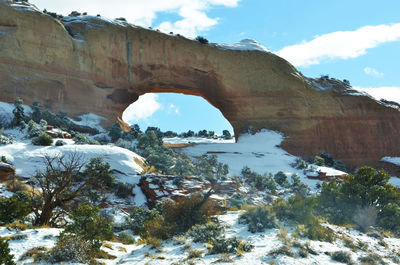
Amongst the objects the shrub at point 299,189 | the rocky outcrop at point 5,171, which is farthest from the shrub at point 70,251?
the shrub at point 299,189

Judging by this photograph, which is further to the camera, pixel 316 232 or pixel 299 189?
pixel 299 189

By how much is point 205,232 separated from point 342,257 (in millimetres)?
4331

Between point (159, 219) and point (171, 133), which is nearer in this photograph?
point (159, 219)

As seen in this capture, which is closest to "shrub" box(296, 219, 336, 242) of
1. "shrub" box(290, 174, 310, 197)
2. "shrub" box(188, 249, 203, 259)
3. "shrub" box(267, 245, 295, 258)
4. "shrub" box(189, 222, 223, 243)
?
"shrub" box(267, 245, 295, 258)

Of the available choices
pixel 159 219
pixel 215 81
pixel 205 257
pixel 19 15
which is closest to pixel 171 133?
pixel 215 81

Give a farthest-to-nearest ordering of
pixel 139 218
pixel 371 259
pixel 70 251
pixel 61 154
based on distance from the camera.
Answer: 1. pixel 61 154
2. pixel 139 218
3. pixel 371 259
4. pixel 70 251

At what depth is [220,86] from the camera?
4422 centimetres

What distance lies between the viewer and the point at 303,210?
45.6 ft

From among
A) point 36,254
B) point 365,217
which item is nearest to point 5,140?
point 36,254

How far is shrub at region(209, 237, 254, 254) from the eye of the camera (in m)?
10.2

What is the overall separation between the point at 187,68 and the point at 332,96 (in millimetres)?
19683

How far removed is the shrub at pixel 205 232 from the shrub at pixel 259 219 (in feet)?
4.18

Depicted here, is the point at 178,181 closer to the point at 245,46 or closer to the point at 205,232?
the point at 205,232

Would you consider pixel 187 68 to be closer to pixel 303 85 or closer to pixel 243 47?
pixel 243 47
